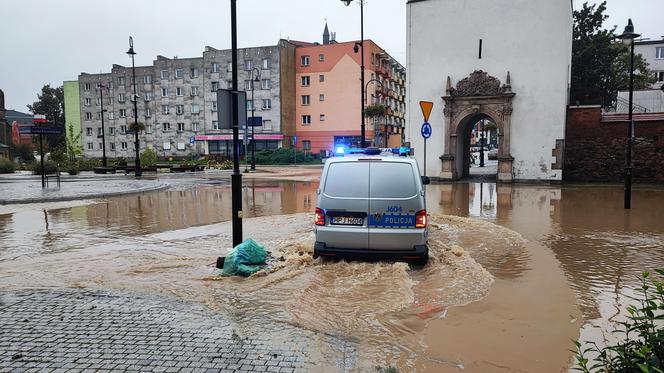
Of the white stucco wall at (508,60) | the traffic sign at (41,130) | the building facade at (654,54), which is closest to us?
the traffic sign at (41,130)

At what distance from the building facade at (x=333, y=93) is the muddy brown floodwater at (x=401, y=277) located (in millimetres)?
48716

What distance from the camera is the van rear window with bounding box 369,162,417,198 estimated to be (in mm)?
7133

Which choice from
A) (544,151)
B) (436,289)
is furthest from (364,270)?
(544,151)

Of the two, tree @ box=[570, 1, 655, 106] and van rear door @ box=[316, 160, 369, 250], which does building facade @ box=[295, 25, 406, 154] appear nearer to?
tree @ box=[570, 1, 655, 106]

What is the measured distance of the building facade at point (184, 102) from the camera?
62.0 meters

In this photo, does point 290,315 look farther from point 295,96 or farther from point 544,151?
point 295,96

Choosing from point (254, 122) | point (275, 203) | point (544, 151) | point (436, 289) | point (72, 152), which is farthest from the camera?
point (72, 152)

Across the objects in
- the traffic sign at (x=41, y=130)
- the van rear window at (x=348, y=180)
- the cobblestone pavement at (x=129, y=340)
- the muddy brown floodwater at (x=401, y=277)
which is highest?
the traffic sign at (x=41, y=130)

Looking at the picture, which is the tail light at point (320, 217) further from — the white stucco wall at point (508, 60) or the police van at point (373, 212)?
the white stucco wall at point (508, 60)

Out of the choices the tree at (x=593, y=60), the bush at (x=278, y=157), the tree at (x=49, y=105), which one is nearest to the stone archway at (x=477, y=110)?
the tree at (x=593, y=60)

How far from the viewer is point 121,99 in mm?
71500

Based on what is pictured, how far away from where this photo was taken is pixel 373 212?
23.1 ft

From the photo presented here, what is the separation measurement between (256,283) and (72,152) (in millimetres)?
44504

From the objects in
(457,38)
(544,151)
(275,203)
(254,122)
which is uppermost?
(457,38)
